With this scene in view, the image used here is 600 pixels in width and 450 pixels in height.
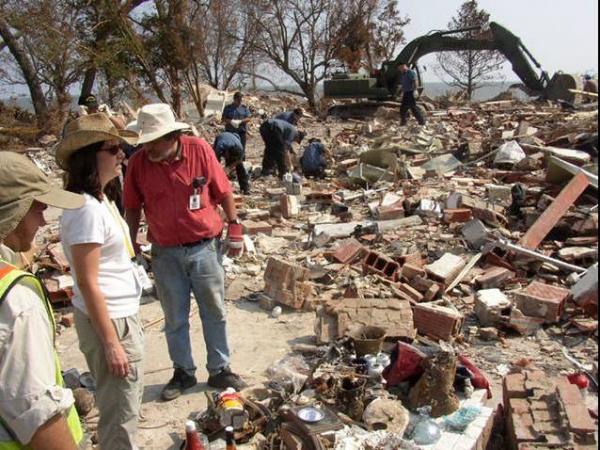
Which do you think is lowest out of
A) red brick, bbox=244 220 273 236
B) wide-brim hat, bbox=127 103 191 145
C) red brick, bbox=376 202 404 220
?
red brick, bbox=244 220 273 236

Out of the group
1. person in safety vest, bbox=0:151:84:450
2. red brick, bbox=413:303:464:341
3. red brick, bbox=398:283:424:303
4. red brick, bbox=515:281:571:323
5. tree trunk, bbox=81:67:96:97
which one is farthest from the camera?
tree trunk, bbox=81:67:96:97

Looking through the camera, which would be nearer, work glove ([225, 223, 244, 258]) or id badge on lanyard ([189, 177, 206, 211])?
id badge on lanyard ([189, 177, 206, 211])

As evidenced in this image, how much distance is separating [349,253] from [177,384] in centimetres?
322

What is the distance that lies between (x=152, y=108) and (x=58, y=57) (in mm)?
17076

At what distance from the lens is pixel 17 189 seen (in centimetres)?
170

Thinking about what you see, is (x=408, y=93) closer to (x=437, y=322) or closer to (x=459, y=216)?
(x=459, y=216)

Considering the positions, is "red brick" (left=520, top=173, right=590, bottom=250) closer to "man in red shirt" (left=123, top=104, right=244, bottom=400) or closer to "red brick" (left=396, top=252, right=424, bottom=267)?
"red brick" (left=396, top=252, right=424, bottom=267)

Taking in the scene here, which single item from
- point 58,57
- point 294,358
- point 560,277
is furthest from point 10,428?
point 58,57

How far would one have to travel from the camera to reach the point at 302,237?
8.30 metres

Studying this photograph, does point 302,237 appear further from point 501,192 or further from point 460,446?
point 460,446

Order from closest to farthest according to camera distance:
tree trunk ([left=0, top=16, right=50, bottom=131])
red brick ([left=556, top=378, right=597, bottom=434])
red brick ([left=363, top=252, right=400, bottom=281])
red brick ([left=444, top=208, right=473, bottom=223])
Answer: red brick ([left=556, top=378, right=597, bottom=434]) → red brick ([left=363, top=252, right=400, bottom=281]) → red brick ([left=444, top=208, right=473, bottom=223]) → tree trunk ([left=0, top=16, right=50, bottom=131])

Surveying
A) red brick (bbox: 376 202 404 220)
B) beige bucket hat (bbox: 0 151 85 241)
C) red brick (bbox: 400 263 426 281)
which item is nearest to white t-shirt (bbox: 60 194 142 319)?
beige bucket hat (bbox: 0 151 85 241)

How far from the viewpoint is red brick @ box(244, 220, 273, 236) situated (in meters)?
8.12

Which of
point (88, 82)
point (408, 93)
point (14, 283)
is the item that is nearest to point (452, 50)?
point (408, 93)
